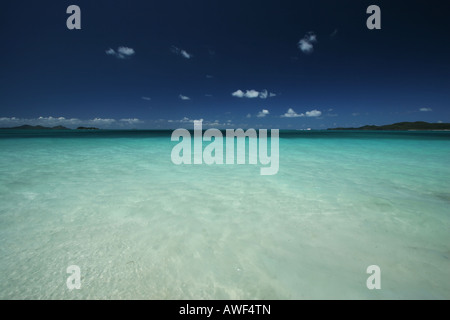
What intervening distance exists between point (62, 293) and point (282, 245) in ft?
7.86

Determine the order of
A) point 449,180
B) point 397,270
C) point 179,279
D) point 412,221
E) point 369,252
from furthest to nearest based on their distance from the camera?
1. point 449,180
2. point 412,221
3. point 369,252
4. point 397,270
5. point 179,279

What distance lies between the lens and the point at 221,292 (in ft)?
6.17

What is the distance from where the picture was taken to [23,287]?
1.88m

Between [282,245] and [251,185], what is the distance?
284 cm

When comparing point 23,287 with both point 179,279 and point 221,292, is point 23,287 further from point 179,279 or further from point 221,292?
point 221,292
